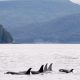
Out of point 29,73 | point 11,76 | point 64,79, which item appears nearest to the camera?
point 64,79

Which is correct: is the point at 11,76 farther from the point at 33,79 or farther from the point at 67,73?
the point at 67,73

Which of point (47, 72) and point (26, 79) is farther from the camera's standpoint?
point (47, 72)

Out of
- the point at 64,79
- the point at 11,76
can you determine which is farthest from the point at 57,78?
the point at 11,76

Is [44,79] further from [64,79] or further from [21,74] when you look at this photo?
[21,74]

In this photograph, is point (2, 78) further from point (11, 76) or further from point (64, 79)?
point (64, 79)

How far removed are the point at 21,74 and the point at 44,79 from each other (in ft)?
16.2

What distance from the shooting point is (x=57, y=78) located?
39.0 meters

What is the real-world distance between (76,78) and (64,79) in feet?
5.40

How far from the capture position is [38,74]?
43.6 meters

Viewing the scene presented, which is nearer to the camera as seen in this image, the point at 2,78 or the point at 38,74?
the point at 2,78

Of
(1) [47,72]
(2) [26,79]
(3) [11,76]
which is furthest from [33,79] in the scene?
(1) [47,72]

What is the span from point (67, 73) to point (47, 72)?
6.98 feet

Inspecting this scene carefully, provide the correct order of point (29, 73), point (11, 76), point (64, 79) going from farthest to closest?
1. point (29, 73)
2. point (11, 76)
3. point (64, 79)

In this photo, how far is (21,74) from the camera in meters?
42.4
